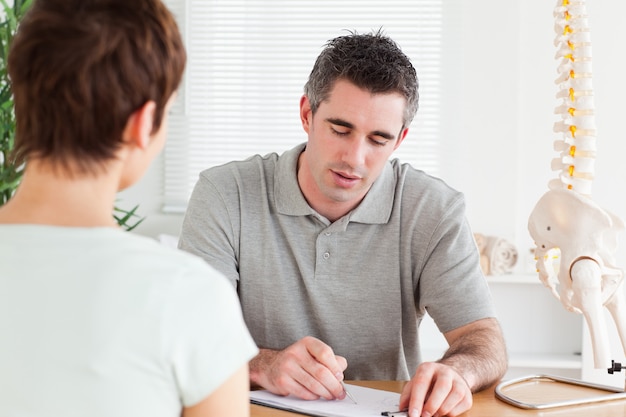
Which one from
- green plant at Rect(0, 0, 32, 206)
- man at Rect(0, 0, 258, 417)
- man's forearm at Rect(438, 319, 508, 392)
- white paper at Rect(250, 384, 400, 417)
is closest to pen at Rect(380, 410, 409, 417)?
white paper at Rect(250, 384, 400, 417)

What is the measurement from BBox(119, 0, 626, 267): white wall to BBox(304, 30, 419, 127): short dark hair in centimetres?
202

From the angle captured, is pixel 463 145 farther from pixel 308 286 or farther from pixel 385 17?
pixel 308 286

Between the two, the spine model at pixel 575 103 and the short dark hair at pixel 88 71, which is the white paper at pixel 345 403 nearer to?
the spine model at pixel 575 103

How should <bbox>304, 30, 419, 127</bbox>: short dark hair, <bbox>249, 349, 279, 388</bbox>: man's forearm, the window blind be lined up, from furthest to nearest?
the window blind
<bbox>304, 30, 419, 127</bbox>: short dark hair
<bbox>249, 349, 279, 388</bbox>: man's forearm

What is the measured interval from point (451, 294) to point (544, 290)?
2.10 m

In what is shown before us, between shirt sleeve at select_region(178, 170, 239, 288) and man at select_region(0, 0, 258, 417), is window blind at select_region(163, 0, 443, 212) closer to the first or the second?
shirt sleeve at select_region(178, 170, 239, 288)

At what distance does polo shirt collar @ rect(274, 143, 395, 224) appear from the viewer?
2.06m

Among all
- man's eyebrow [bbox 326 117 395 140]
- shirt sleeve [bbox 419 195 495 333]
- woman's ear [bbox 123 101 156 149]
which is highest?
woman's ear [bbox 123 101 156 149]

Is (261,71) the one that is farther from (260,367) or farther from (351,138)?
(260,367)

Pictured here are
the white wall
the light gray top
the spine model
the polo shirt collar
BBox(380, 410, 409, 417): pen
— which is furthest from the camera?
the white wall

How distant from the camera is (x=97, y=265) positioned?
2.74 ft

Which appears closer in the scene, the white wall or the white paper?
the white paper

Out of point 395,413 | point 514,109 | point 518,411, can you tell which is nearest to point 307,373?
point 395,413

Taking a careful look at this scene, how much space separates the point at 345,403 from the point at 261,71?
283 cm
